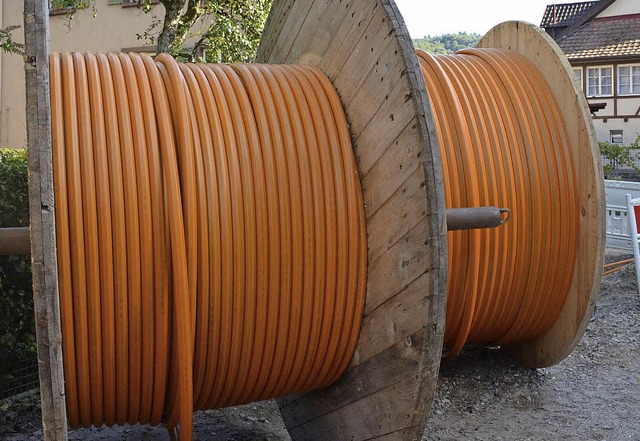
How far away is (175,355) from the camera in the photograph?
3215mm

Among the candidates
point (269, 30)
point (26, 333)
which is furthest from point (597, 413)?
point (26, 333)

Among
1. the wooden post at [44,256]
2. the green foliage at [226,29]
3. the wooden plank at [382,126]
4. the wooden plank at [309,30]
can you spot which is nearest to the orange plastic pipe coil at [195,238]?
the wooden plank at [382,126]

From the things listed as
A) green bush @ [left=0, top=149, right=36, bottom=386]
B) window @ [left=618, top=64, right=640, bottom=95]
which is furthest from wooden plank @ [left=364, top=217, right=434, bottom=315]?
window @ [left=618, top=64, right=640, bottom=95]

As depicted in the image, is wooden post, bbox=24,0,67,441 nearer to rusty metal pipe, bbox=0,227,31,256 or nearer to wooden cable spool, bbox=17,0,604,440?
wooden cable spool, bbox=17,0,604,440

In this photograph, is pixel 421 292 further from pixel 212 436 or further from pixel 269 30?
pixel 269 30

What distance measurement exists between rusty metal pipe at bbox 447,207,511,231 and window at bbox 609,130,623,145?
2384 cm

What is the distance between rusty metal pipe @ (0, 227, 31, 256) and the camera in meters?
2.84

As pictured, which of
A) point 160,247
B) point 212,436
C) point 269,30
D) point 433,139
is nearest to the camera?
point 433,139

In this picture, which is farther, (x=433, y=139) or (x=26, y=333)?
(x=26, y=333)

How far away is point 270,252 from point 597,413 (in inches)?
104

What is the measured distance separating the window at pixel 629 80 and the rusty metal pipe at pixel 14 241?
85.0 feet

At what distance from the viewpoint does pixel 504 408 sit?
4.80 meters

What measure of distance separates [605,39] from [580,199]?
2425 cm

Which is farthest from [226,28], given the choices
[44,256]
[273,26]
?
[44,256]
